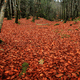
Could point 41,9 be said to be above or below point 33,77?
above

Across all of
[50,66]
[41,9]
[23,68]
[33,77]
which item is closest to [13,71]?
[23,68]

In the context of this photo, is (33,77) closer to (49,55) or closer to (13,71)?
(13,71)

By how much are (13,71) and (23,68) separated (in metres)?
0.43

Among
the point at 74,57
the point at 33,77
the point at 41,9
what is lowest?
the point at 33,77

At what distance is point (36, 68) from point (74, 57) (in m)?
2.12

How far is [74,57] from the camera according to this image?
3.49 m

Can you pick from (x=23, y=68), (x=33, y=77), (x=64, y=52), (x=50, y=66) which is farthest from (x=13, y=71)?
(x=64, y=52)

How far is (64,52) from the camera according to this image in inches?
160

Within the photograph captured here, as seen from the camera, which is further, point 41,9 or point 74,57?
point 41,9

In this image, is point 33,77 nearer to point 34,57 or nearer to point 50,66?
point 50,66

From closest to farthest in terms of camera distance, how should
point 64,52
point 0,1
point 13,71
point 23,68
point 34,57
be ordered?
1. point 13,71
2. point 23,68
3. point 0,1
4. point 34,57
5. point 64,52

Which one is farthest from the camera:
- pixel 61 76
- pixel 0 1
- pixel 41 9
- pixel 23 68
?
pixel 41 9

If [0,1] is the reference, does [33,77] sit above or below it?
below

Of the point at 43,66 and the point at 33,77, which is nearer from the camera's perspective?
the point at 33,77
